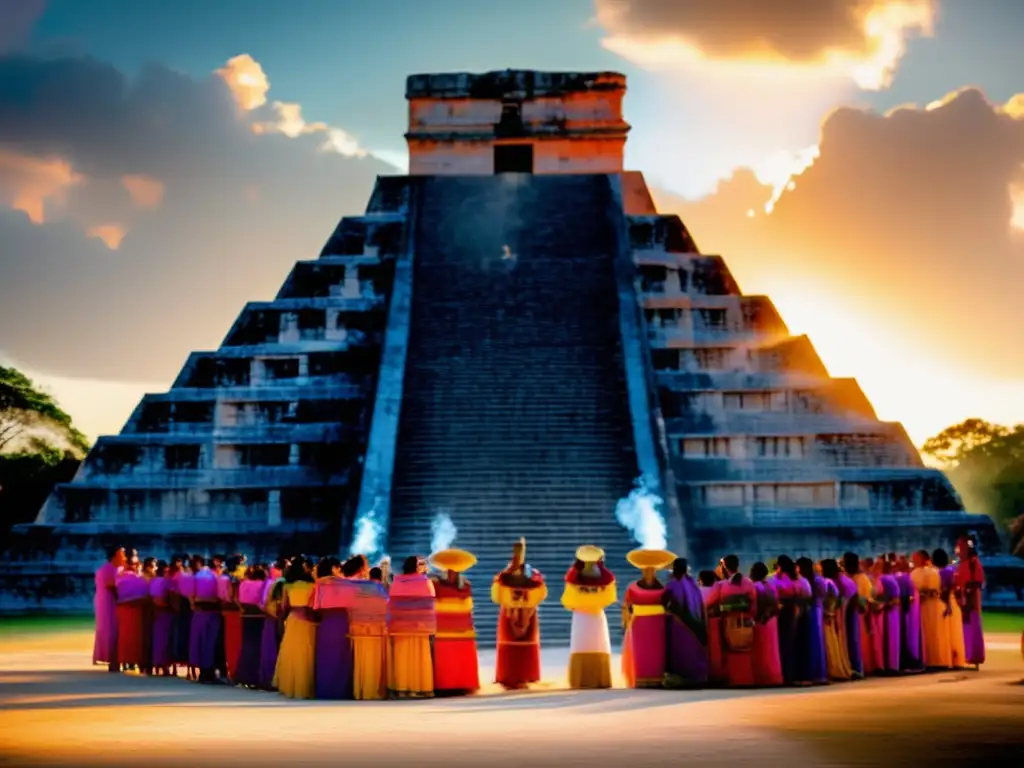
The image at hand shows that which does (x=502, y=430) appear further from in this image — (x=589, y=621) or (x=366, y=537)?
(x=589, y=621)

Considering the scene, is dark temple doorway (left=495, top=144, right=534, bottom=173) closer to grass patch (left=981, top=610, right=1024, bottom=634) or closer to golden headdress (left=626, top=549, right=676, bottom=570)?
grass patch (left=981, top=610, right=1024, bottom=634)

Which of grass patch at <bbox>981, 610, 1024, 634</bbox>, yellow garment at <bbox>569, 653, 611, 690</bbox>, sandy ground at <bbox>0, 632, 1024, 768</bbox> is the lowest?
sandy ground at <bbox>0, 632, 1024, 768</bbox>

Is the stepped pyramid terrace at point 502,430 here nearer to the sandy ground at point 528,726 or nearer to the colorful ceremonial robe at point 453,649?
the colorful ceremonial robe at point 453,649

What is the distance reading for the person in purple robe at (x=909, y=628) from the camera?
13.6m

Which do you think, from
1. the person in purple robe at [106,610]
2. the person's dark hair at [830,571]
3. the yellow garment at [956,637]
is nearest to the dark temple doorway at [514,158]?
the person in purple robe at [106,610]

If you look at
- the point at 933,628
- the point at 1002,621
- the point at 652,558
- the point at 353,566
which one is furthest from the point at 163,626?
the point at 1002,621

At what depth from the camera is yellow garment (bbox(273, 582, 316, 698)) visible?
11977 mm

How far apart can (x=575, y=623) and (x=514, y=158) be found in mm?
19384

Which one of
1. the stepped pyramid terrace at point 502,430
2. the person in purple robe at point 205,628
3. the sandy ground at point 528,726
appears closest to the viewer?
the sandy ground at point 528,726

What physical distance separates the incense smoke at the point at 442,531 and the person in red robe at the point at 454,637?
20.4 ft

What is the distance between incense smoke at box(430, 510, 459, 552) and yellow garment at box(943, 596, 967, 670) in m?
6.71

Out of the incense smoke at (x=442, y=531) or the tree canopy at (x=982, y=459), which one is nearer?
the incense smoke at (x=442, y=531)

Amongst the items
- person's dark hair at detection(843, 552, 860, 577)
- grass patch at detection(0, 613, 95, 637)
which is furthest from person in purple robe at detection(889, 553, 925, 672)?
grass patch at detection(0, 613, 95, 637)

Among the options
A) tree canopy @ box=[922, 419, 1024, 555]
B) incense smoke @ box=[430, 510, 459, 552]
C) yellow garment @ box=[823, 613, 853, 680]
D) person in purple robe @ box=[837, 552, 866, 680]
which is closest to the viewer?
yellow garment @ box=[823, 613, 853, 680]
